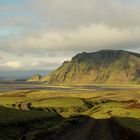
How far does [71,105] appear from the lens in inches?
6816

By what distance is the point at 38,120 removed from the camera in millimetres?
74688

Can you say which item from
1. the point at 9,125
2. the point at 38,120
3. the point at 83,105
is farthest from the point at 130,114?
the point at 83,105

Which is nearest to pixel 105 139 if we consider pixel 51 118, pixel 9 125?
pixel 9 125

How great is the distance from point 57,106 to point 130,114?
2633 inches

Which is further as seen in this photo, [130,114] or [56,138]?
[130,114]

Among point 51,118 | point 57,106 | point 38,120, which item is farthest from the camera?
point 57,106

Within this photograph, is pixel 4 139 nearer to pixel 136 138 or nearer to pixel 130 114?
pixel 136 138

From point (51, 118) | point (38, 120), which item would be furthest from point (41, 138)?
point (51, 118)

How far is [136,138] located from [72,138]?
773 centimetres

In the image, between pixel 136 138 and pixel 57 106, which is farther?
pixel 57 106

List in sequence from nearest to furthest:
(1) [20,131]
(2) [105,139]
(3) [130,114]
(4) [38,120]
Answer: (2) [105,139] < (1) [20,131] < (4) [38,120] < (3) [130,114]

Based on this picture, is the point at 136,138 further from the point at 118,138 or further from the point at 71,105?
the point at 71,105

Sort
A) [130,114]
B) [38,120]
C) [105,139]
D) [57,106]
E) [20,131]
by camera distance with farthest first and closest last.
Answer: [57,106] → [130,114] → [38,120] → [20,131] → [105,139]

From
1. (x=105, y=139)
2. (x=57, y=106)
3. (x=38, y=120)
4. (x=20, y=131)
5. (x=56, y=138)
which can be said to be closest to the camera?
(x=105, y=139)
